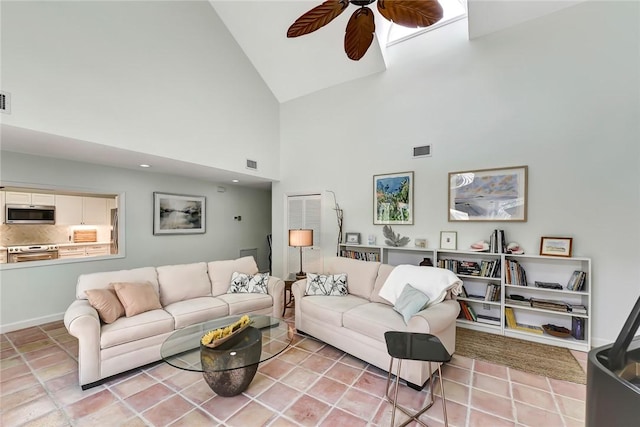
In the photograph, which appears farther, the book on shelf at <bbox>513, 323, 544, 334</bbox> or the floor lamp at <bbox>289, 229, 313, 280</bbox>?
the floor lamp at <bbox>289, 229, 313, 280</bbox>

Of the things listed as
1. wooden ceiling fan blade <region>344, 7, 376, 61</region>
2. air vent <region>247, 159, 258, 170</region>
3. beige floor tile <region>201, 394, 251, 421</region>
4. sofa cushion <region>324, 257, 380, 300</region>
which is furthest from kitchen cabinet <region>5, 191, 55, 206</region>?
wooden ceiling fan blade <region>344, 7, 376, 61</region>

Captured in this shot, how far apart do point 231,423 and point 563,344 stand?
141 inches

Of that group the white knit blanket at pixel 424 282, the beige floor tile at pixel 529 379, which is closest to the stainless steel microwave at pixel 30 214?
the white knit blanket at pixel 424 282

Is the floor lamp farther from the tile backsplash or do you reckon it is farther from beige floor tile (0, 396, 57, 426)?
the tile backsplash

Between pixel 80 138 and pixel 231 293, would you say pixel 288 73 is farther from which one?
pixel 231 293

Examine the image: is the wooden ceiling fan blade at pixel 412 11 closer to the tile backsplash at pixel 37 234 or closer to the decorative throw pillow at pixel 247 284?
the decorative throw pillow at pixel 247 284

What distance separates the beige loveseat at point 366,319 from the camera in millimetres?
2352

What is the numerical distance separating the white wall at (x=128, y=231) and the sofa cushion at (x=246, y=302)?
2234mm

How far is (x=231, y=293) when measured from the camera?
12.3ft

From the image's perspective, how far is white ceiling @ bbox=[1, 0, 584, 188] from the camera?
10.9ft

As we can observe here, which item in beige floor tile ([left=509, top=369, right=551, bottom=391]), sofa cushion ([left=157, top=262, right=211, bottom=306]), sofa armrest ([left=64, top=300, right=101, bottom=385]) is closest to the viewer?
sofa armrest ([left=64, top=300, right=101, bottom=385])

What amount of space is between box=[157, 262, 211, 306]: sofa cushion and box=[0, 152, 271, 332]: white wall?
174 cm

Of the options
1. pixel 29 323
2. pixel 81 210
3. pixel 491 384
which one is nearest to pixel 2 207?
pixel 81 210

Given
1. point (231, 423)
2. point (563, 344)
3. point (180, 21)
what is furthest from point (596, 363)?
point (180, 21)
